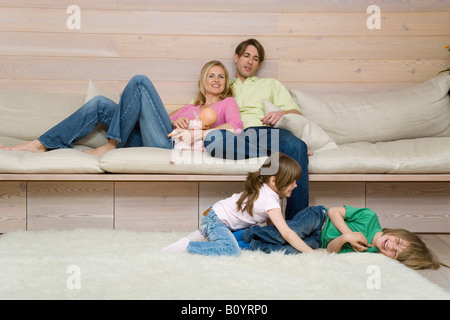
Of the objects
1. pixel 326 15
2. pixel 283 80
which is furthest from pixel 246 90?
pixel 326 15

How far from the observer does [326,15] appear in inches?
123

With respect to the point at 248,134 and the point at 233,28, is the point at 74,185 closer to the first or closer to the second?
the point at 248,134

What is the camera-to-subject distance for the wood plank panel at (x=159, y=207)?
2535 mm

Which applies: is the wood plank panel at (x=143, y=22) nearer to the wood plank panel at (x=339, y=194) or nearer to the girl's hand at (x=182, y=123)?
the girl's hand at (x=182, y=123)

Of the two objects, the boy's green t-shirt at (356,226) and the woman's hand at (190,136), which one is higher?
the woman's hand at (190,136)

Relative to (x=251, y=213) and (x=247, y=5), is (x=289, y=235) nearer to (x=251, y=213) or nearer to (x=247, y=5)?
(x=251, y=213)

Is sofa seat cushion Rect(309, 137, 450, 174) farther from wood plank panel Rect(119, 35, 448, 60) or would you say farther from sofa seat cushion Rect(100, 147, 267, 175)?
wood plank panel Rect(119, 35, 448, 60)

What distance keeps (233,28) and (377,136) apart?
1.16 m

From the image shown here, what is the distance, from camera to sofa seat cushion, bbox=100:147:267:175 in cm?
231

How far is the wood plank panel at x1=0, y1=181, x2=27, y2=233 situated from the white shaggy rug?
47cm

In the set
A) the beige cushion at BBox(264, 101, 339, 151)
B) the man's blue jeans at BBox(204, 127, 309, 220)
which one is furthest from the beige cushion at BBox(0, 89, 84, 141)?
the beige cushion at BBox(264, 101, 339, 151)

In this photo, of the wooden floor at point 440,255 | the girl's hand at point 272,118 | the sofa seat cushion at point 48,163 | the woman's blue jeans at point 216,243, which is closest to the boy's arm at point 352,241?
the wooden floor at point 440,255

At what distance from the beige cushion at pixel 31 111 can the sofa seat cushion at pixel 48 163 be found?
46cm

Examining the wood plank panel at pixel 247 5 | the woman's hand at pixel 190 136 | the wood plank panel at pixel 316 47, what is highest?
the wood plank panel at pixel 247 5
